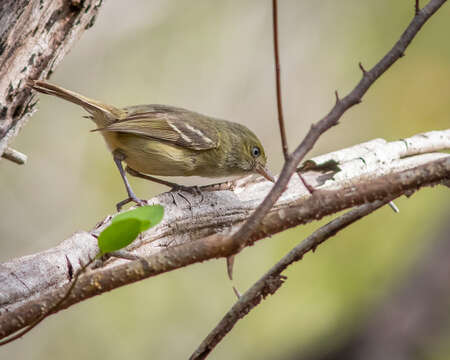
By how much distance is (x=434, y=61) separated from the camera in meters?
8.85

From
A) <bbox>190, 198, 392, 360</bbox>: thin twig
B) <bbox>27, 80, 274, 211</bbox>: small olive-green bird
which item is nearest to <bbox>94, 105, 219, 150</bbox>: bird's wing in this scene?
<bbox>27, 80, 274, 211</bbox>: small olive-green bird

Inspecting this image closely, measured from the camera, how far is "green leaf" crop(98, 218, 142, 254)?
1521 millimetres

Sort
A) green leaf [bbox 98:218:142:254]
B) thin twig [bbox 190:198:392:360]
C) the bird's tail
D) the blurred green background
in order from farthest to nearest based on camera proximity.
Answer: the blurred green background
the bird's tail
thin twig [bbox 190:198:392:360]
green leaf [bbox 98:218:142:254]

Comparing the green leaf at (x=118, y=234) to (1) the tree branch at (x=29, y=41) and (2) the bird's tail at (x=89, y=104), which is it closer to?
(1) the tree branch at (x=29, y=41)

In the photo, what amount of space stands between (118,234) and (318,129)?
0.64 metres

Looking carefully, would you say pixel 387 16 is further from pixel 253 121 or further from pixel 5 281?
pixel 5 281

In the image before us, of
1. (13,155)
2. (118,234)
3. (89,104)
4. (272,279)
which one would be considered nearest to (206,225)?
(13,155)

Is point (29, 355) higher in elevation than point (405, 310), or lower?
lower

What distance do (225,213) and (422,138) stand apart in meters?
1.49

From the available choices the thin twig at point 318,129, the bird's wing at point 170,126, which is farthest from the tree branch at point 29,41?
the thin twig at point 318,129

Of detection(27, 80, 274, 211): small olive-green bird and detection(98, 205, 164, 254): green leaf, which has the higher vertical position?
detection(27, 80, 274, 211): small olive-green bird

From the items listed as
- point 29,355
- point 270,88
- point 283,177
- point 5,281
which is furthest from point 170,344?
point 283,177

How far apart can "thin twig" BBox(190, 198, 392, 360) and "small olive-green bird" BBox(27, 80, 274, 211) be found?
2227 millimetres

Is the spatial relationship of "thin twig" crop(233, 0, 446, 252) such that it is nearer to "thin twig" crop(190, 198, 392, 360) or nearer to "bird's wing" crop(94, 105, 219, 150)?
"thin twig" crop(190, 198, 392, 360)
